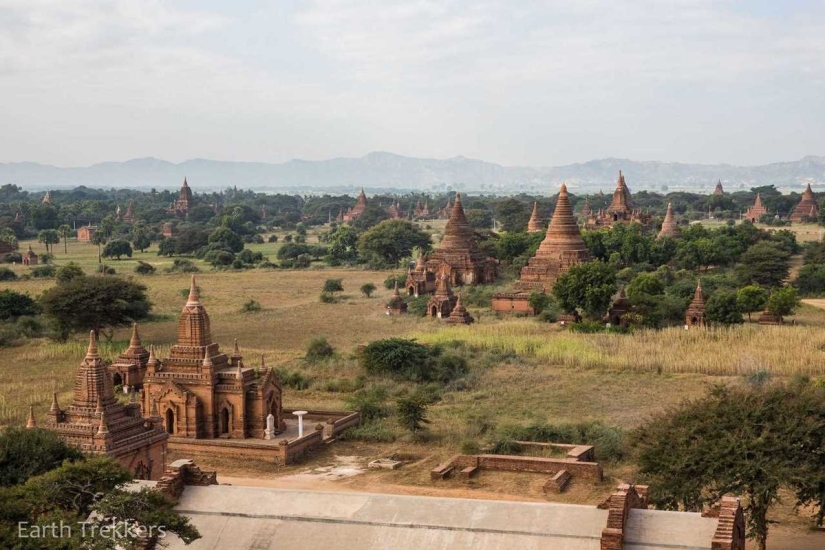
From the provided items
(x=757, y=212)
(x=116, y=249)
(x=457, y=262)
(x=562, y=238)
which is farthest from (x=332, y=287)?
(x=757, y=212)

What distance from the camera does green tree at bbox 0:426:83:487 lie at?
17.5m

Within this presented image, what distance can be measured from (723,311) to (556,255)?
51.6 ft

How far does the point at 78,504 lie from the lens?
45.9 ft

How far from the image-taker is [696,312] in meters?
44.8

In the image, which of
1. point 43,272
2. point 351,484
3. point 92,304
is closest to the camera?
point 351,484

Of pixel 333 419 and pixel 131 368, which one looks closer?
pixel 333 419

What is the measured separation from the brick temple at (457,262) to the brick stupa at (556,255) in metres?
5.46

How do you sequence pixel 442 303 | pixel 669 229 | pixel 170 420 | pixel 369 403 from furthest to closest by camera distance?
pixel 669 229 → pixel 442 303 → pixel 369 403 → pixel 170 420

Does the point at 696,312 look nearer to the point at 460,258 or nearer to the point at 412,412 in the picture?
the point at 412,412

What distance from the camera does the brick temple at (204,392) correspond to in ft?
90.7

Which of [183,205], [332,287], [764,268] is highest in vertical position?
[183,205]

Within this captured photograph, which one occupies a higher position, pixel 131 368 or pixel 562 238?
pixel 562 238

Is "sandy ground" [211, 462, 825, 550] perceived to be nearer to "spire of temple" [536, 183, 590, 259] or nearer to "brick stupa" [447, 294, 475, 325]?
"brick stupa" [447, 294, 475, 325]

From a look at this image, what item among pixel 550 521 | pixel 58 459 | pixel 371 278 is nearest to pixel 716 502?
pixel 550 521
